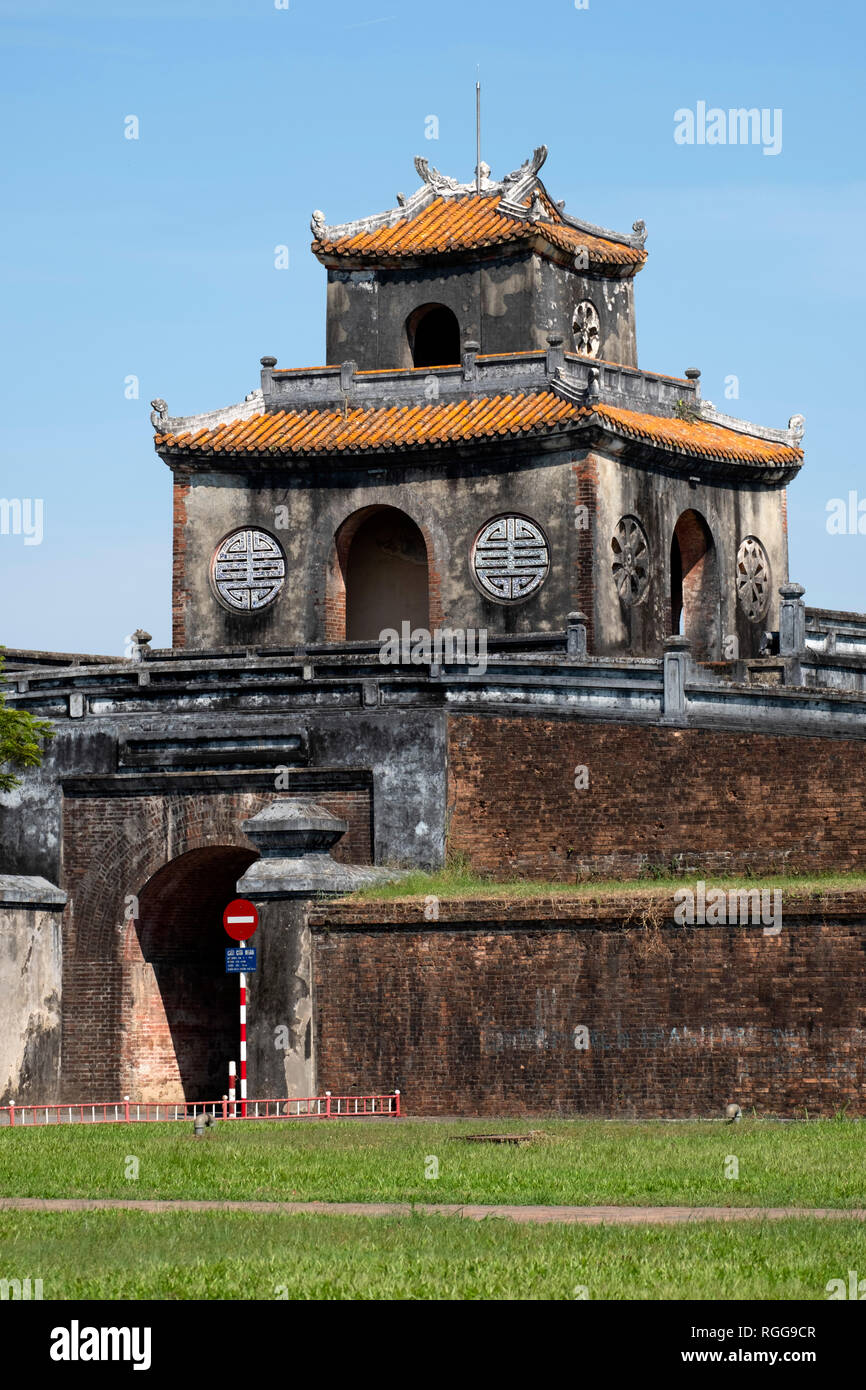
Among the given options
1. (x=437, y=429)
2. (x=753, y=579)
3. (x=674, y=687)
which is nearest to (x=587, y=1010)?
(x=674, y=687)

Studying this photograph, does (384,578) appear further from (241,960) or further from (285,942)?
(241,960)

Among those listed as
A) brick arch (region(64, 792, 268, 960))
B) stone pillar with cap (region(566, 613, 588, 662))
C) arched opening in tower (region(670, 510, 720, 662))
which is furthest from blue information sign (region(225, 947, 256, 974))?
arched opening in tower (region(670, 510, 720, 662))

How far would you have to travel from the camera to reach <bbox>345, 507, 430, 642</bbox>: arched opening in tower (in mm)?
36750

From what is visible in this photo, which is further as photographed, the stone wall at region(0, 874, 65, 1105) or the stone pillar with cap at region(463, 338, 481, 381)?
the stone pillar with cap at region(463, 338, 481, 381)

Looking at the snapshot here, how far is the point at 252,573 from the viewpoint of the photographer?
36156mm

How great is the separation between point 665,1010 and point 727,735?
18.7ft

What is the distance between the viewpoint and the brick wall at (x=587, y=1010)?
22812mm

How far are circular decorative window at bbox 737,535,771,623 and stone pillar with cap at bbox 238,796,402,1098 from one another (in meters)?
13.0

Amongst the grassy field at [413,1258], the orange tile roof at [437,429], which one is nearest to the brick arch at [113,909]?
the orange tile roof at [437,429]

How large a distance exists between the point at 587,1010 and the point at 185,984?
9222 mm

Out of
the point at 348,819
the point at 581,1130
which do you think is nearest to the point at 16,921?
the point at 348,819

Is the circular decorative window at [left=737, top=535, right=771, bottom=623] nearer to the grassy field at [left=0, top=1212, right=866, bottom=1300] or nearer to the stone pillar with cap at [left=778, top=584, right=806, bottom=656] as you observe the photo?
the stone pillar with cap at [left=778, top=584, right=806, bottom=656]

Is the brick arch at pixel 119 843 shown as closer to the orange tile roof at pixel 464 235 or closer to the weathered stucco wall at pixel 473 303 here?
the weathered stucco wall at pixel 473 303
